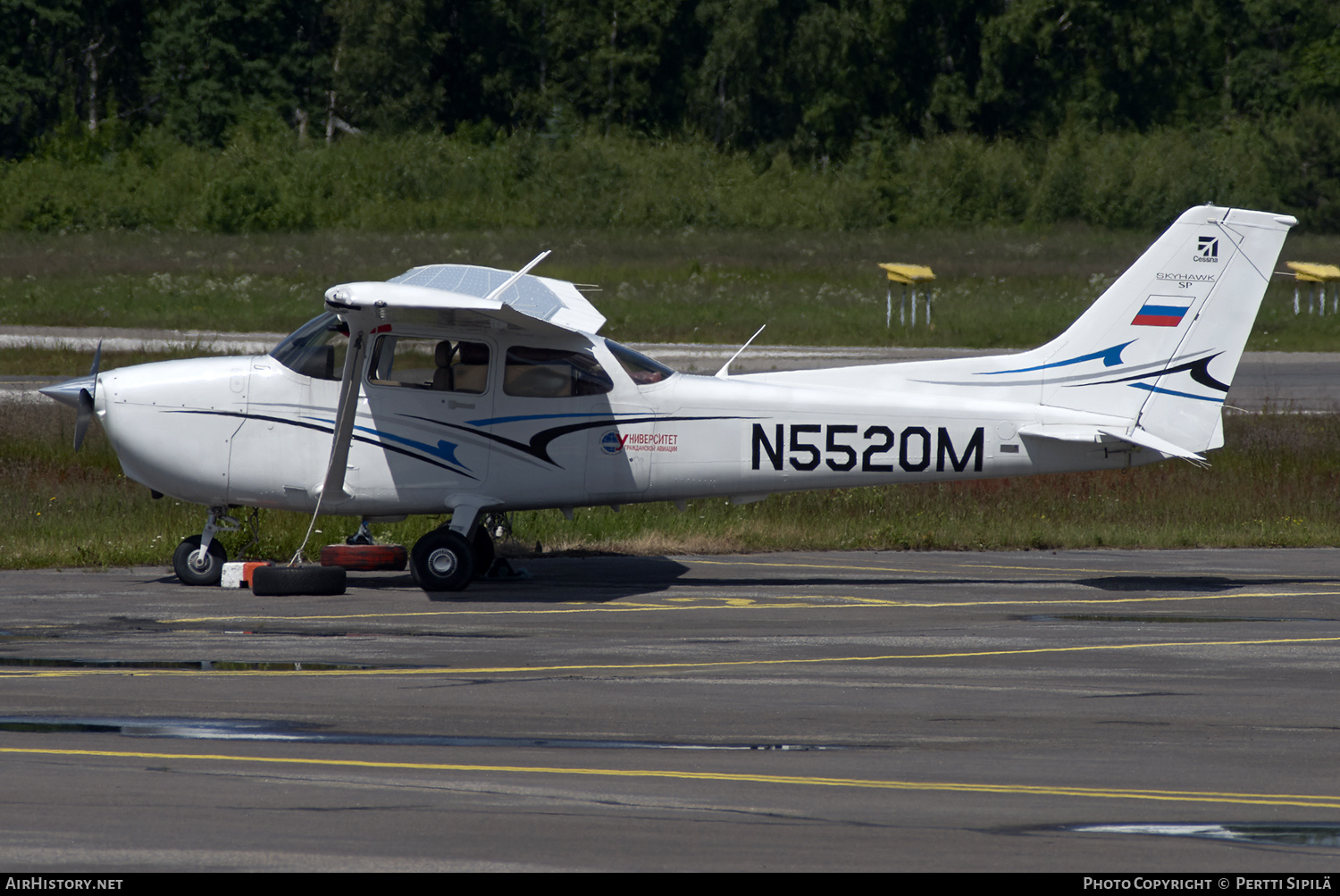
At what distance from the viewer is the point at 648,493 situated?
39.1 ft

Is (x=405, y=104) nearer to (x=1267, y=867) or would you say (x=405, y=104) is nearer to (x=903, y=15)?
(x=903, y=15)

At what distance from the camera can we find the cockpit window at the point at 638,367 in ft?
38.9

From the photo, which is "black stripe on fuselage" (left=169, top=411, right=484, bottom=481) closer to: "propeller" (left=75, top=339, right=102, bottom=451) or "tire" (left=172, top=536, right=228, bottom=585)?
"propeller" (left=75, top=339, right=102, bottom=451)

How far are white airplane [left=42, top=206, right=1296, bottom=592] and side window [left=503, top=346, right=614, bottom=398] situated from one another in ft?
0.05

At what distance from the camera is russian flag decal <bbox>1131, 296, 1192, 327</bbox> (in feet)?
39.0

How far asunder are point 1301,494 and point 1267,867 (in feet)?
41.2

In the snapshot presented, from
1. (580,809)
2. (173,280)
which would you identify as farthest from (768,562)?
(173,280)

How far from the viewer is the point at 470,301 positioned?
10.4 metres

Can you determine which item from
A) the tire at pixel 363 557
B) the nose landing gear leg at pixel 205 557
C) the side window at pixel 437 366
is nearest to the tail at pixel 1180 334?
the side window at pixel 437 366

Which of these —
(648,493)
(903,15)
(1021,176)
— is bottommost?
(648,493)

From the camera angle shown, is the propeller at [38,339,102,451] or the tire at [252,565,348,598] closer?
the tire at [252,565,348,598]

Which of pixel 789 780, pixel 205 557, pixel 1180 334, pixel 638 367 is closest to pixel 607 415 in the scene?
pixel 638 367

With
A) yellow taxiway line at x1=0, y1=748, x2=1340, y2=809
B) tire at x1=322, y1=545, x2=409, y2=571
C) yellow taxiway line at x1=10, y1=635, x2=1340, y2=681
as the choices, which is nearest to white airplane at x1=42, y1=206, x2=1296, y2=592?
tire at x1=322, y1=545, x2=409, y2=571

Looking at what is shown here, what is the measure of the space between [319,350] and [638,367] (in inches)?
99.0
